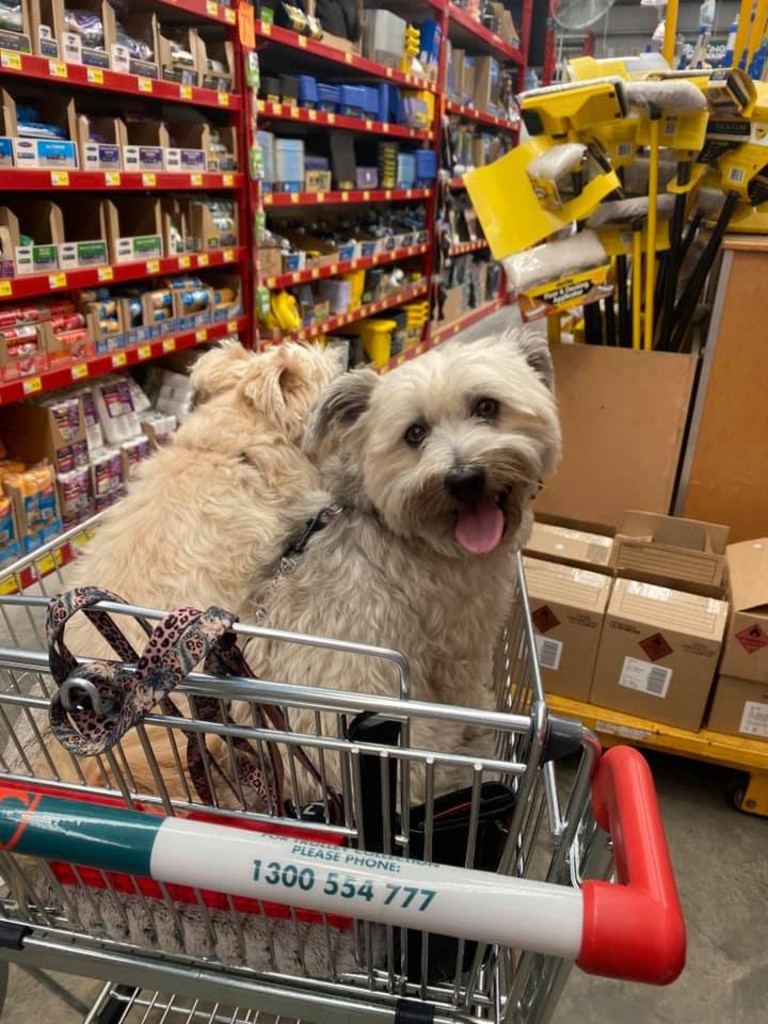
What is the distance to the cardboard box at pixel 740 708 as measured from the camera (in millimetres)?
1783

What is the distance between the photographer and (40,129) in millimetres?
2531

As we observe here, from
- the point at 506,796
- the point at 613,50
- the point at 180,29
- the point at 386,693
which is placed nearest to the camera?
the point at 506,796

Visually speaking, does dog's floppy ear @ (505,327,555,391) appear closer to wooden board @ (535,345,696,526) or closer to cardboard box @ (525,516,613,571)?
cardboard box @ (525,516,613,571)

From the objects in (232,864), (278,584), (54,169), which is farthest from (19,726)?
(54,169)

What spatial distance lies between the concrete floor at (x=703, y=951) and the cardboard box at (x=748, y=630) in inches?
16.5

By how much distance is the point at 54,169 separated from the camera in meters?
2.54

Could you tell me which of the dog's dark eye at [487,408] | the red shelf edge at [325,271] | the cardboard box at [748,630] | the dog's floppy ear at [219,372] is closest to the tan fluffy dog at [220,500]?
the dog's floppy ear at [219,372]

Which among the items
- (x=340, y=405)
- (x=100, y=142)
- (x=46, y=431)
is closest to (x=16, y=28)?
(x=100, y=142)

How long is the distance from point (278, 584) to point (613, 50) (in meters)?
11.2

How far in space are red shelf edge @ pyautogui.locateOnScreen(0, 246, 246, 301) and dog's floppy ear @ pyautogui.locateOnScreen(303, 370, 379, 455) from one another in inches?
67.2

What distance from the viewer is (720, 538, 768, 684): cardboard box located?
1695 mm

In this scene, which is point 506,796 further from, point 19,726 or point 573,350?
point 573,350

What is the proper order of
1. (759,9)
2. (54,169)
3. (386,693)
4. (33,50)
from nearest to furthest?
(386,693) → (33,50) → (54,169) → (759,9)

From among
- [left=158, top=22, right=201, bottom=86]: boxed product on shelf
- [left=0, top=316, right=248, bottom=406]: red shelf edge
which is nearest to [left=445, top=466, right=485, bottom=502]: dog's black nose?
[left=0, top=316, right=248, bottom=406]: red shelf edge
